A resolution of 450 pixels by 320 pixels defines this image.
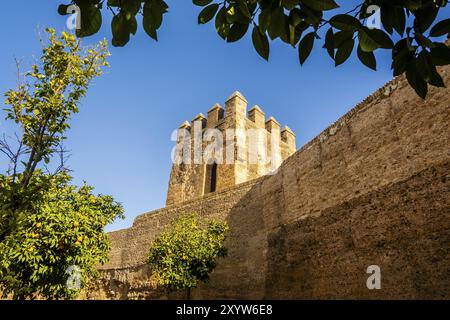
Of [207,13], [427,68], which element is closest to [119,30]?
[207,13]

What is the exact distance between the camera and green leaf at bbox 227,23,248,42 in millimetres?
1660

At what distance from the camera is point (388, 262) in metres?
7.02

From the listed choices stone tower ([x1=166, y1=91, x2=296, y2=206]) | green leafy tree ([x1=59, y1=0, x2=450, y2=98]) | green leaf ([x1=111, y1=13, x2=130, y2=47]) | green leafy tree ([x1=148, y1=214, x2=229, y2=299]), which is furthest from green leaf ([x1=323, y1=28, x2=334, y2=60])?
stone tower ([x1=166, y1=91, x2=296, y2=206])

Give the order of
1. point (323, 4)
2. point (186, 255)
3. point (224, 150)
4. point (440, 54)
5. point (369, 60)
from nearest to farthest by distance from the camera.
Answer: point (323, 4)
point (440, 54)
point (369, 60)
point (186, 255)
point (224, 150)

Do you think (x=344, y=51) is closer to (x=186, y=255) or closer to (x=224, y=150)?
(x=186, y=255)

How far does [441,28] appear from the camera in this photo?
57.2 inches

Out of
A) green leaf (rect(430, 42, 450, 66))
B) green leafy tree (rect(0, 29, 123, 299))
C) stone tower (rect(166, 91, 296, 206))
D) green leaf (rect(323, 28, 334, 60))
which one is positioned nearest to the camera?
green leaf (rect(430, 42, 450, 66))

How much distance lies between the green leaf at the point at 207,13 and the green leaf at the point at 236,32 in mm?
131

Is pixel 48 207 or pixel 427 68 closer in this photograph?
pixel 427 68

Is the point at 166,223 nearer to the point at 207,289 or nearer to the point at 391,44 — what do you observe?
the point at 207,289

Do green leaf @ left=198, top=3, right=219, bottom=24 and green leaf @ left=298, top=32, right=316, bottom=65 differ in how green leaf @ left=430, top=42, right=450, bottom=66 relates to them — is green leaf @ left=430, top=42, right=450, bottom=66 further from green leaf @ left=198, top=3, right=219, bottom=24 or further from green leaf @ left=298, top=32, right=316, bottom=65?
green leaf @ left=198, top=3, right=219, bottom=24

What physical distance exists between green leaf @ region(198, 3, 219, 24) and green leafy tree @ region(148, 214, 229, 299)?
1065 centimetres

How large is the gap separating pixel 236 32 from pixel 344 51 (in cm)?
58

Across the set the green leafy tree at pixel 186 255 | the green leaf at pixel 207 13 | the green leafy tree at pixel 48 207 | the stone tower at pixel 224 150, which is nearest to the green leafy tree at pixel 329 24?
the green leaf at pixel 207 13
